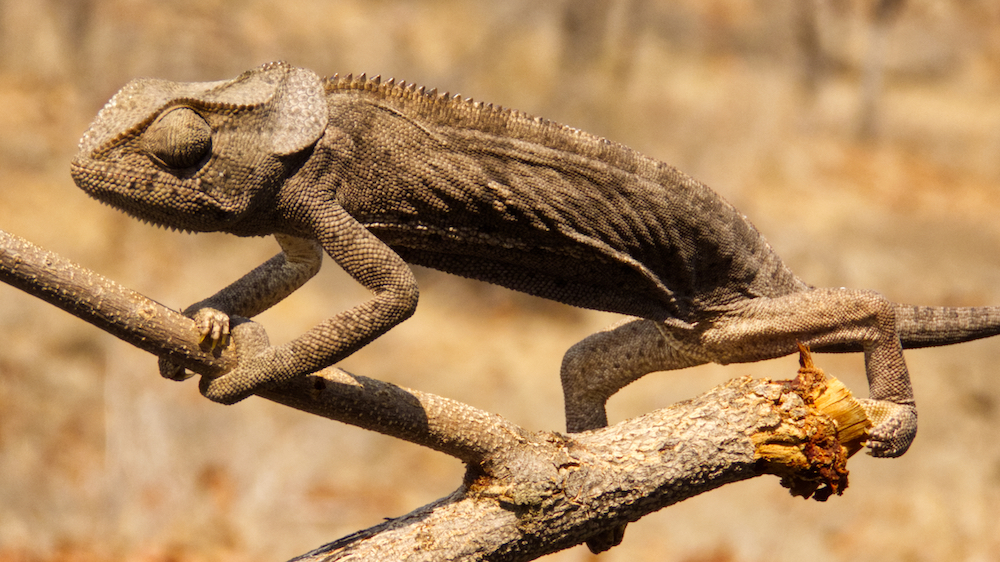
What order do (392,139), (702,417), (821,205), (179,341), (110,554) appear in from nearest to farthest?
1. (179,341)
2. (392,139)
3. (702,417)
4. (110,554)
5. (821,205)

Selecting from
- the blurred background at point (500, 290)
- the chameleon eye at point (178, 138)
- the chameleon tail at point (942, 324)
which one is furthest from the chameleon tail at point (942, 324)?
the blurred background at point (500, 290)

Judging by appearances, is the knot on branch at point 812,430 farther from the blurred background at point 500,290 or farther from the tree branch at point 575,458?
the blurred background at point 500,290

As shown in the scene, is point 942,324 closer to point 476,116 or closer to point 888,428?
point 888,428

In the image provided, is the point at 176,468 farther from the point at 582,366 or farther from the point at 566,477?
the point at 566,477

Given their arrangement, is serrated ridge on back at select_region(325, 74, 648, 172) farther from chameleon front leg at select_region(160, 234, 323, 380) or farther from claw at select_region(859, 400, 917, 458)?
claw at select_region(859, 400, 917, 458)

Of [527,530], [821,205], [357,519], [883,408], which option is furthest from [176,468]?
[821,205]

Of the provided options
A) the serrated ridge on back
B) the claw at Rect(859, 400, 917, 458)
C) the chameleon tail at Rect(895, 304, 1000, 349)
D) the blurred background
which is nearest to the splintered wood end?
the claw at Rect(859, 400, 917, 458)
